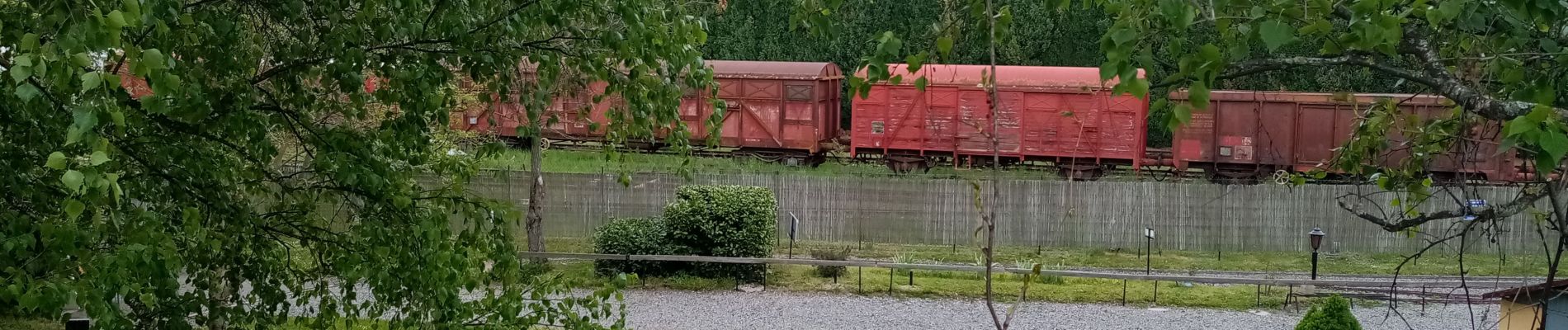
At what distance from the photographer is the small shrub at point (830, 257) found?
46.8 ft

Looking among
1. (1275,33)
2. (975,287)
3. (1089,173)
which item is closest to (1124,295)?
(975,287)

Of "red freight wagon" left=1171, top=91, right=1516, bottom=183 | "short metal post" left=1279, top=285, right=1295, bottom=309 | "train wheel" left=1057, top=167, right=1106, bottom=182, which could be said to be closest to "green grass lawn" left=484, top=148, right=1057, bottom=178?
"train wheel" left=1057, top=167, right=1106, bottom=182

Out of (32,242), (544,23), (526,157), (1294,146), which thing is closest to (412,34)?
(544,23)

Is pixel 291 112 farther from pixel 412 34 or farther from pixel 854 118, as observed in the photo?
pixel 854 118

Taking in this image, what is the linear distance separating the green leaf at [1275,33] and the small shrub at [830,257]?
12186 mm

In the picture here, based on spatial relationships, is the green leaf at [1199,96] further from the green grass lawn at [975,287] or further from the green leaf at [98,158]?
the green grass lawn at [975,287]

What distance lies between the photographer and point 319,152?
157 inches

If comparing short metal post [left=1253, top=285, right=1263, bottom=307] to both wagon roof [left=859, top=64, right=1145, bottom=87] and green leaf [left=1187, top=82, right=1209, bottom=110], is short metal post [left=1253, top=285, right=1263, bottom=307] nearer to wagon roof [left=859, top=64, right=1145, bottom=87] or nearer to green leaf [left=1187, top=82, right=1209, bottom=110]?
wagon roof [left=859, top=64, right=1145, bottom=87]

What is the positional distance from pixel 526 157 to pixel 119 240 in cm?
2158

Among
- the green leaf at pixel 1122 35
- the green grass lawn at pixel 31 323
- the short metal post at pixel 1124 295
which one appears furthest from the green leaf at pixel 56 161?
the short metal post at pixel 1124 295

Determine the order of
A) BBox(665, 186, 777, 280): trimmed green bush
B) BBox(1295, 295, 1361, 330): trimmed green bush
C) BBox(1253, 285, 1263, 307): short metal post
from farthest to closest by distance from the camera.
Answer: BBox(665, 186, 777, 280): trimmed green bush < BBox(1253, 285, 1263, 307): short metal post < BBox(1295, 295, 1361, 330): trimmed green bush

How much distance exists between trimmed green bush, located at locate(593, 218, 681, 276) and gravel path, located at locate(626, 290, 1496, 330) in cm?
69

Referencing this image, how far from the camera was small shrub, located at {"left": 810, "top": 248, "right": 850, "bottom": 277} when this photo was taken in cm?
1427

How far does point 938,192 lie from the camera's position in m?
16.5
